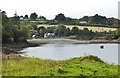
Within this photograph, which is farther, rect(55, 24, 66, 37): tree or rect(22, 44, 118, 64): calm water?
rect(55, 24, 66, 37): tree

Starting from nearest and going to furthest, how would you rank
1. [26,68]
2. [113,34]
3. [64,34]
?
[26,68]
[113,34]
[64,34]

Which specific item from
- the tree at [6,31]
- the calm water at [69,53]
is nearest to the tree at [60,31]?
the tree at [6,31]

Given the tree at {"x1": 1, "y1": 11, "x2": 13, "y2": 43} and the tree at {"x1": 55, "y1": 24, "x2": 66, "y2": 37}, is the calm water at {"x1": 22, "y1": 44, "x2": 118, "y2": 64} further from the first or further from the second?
the tree at {"x1": 55, "y1": 24, "x2": 66, "y2": 37}

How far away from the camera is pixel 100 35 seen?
193 m

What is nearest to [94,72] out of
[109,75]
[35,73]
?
[109,75]

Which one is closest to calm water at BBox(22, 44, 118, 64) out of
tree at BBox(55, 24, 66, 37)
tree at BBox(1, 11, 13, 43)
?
tree at BBox(1, 11, 13, 43)

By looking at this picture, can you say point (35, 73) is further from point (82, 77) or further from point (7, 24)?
point (7, 24)

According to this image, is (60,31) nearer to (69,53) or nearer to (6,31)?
(6,31)

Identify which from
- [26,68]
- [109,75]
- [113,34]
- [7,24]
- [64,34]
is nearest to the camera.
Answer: [109,75]

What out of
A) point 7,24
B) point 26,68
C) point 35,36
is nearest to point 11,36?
point 7,24

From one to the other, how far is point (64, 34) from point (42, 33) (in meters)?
13.4

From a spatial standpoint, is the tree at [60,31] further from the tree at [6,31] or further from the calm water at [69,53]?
the calm water at [69,53]

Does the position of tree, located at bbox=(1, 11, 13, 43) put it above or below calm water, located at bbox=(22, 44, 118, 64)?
above

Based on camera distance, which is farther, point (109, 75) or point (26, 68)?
point (26, 68)
